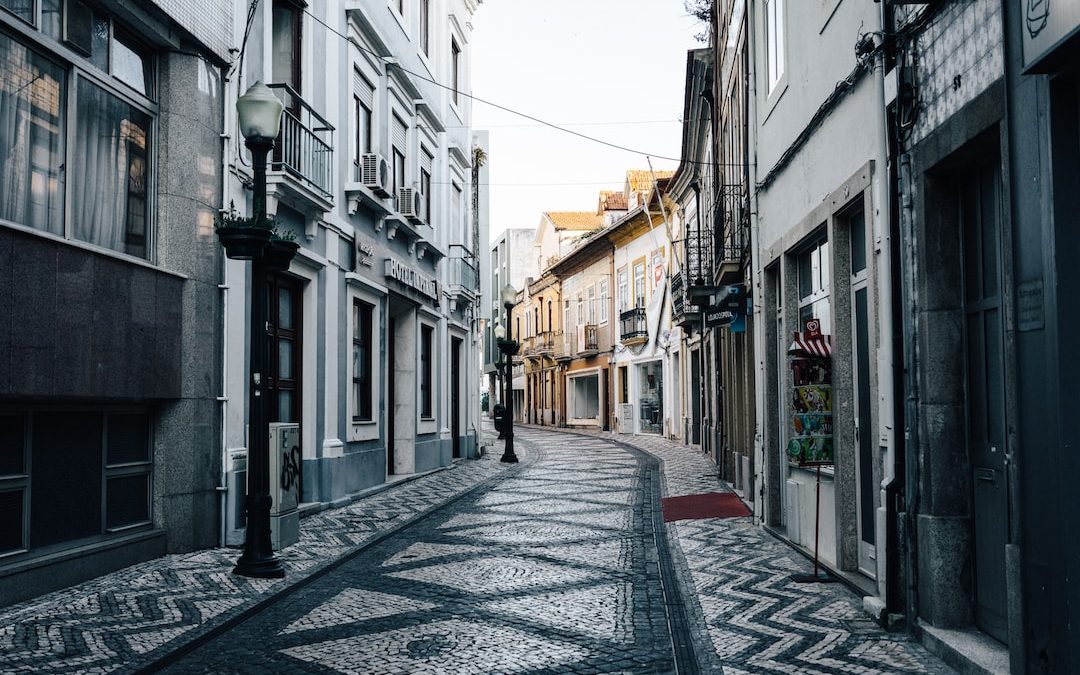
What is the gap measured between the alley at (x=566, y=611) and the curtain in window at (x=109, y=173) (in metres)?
3.40

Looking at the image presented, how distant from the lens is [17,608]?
22.0 feet

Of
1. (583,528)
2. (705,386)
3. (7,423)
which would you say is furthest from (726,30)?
(7,423)

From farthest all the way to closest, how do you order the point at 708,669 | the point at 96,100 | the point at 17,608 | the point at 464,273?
the point at 464,273 → the point at 96,100 → the point at 17,608 → the point at 708,669

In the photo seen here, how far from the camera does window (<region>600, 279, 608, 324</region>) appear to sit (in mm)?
39938

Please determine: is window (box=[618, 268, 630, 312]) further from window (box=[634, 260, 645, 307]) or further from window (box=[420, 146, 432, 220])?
window (box=[420, 146, 432, 220])

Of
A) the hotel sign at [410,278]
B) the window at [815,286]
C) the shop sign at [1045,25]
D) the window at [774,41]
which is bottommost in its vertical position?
the window at [815,286]

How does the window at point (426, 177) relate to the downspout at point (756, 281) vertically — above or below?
above

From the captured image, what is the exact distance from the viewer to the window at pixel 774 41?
10052mm

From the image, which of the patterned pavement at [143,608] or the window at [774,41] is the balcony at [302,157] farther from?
the window at [774,41]

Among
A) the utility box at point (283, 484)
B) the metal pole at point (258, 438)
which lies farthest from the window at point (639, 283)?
the metal pole at point (258, 438)

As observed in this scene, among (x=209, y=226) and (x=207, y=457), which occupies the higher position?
(x=209, y=226)

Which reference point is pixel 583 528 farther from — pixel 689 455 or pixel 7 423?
pixel 689 455

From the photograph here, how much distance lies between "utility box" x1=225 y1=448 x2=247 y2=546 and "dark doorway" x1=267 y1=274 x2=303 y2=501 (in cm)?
194

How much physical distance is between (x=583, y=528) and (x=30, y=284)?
20.4ft
